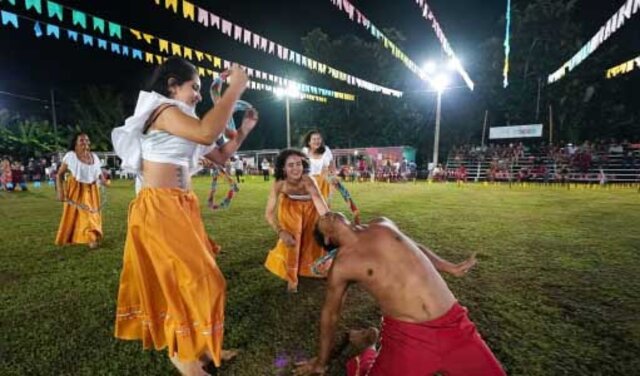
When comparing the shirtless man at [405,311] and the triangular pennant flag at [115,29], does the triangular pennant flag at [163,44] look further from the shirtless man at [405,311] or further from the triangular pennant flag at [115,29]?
the shirtless man at [405,311]

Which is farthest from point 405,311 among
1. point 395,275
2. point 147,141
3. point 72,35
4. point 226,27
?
point 72,35

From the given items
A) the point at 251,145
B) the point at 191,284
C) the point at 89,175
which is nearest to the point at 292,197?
the point at 191,284

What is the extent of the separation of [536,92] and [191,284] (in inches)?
1508

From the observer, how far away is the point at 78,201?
21.1 feet

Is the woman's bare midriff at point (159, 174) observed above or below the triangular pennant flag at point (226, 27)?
below

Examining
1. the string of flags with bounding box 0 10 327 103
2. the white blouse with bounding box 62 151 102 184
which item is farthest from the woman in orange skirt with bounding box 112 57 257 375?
the string of flags with bounding box 0 10 327 103

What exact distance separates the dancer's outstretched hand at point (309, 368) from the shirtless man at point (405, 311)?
81 millimetres

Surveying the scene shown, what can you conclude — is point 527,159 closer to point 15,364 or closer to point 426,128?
point 426,128

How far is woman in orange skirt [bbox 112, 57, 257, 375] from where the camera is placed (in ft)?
6.67

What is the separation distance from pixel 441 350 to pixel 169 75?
2.23m

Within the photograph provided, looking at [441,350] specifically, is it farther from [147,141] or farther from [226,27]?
[226,27]

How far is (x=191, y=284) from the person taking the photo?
6.66ft

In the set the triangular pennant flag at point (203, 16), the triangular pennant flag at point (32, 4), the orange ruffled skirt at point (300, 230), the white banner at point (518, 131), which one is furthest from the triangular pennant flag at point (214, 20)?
the white banner at point (518, 131)

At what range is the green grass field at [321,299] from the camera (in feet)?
8.58
